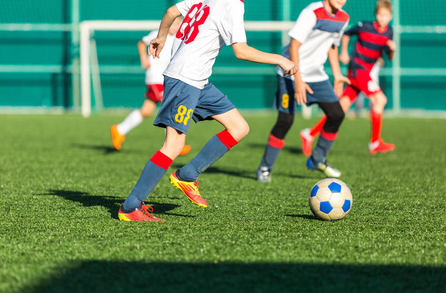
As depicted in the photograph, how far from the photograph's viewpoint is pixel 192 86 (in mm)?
4145

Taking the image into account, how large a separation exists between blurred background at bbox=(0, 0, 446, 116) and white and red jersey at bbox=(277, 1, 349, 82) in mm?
11554

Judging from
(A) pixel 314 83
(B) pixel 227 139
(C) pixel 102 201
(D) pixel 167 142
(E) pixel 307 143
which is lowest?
(E) pixel 307 143

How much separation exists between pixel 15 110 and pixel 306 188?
1470 centimetres

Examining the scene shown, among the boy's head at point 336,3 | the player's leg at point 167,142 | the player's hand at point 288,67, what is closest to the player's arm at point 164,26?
the player's leg at point 167,142

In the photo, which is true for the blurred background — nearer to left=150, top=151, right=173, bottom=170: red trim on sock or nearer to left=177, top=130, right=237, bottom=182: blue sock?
left=177, top=130, right=237, bottom=182: blue sock

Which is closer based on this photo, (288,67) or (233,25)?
(288,67)

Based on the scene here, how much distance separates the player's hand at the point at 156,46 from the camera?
4523 millimetres

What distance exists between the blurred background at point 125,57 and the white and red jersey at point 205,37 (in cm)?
1381

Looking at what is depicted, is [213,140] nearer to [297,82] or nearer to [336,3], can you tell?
[297,82]

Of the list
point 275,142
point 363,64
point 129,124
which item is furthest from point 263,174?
point 129,124

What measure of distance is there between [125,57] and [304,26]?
13.0m

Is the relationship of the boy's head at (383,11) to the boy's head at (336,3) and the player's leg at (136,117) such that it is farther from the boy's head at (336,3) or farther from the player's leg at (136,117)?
the player's leg at (136,117)

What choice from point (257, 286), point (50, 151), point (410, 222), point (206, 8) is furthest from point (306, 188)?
point (50, 151)

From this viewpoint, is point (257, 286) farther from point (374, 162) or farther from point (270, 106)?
point (270, 106)
